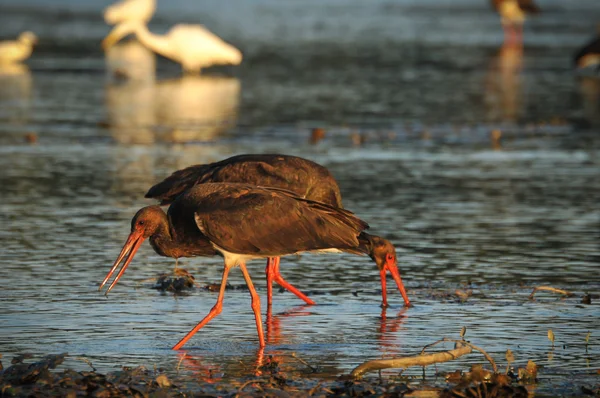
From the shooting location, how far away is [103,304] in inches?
405

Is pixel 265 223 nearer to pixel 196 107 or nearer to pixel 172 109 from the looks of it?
pixel 172 109

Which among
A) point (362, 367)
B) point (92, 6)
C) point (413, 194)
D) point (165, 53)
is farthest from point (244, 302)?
point (92, 6)

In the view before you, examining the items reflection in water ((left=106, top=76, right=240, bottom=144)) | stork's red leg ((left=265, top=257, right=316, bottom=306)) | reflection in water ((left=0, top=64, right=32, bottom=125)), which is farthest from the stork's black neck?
reflection in water ((left=0, top=64, right=32, bottom=125))

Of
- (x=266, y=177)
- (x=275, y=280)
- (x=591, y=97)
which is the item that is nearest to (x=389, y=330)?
(x=275, y=280)

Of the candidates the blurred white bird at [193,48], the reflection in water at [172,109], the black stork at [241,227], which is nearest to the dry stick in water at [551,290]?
the black stork at [241,227]

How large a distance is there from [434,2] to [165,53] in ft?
120

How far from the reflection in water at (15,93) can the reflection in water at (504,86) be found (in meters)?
7.41

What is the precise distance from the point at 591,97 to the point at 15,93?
10.5 metres

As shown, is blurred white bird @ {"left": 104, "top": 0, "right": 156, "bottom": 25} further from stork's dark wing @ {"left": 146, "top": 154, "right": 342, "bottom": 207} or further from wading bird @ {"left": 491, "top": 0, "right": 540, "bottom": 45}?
stork's dark wing @ {"left": 146, "top": 154, "right": 342, "bottom": 207}

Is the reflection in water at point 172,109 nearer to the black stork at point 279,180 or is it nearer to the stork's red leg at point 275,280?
the black stork at point 279,180

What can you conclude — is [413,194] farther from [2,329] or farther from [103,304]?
[2,329]

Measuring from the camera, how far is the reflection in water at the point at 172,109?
797 inches

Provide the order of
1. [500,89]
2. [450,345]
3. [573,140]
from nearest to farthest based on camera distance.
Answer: [450,345]
[573,140]
[500,89]

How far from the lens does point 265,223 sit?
9258mm
